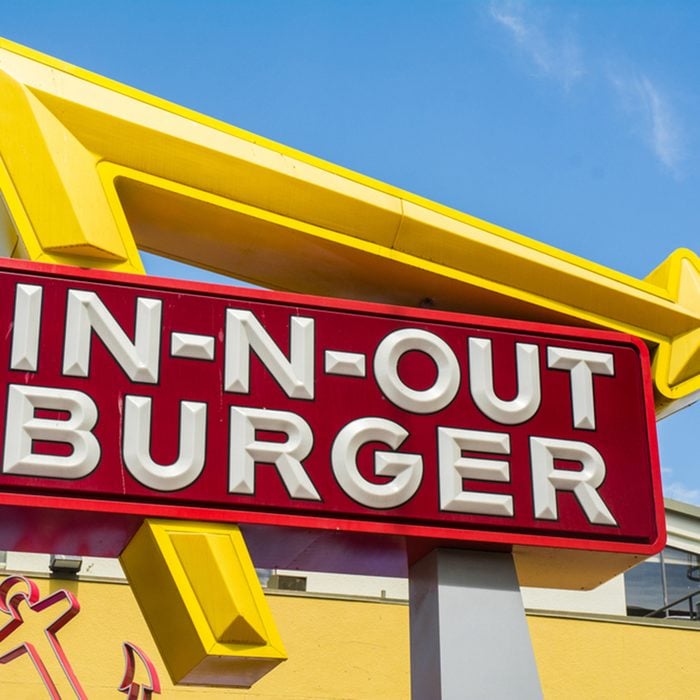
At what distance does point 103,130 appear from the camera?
8.58 metres

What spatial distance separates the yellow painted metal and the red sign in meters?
0.16

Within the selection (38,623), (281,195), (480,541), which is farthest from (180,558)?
(38,623)

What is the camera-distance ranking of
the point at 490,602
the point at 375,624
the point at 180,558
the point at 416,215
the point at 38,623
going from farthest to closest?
the point at 375,624
the point at 38,623
the point at 416,215
the point at 490,602
the point at 180,558

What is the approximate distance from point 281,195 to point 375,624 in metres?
6.47

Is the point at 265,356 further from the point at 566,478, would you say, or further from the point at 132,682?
the point at 132,682

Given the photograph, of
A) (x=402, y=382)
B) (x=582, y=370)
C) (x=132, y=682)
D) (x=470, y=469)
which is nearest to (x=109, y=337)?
(x=402, y=382)

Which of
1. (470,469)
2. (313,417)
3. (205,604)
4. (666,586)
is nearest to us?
(205,604)

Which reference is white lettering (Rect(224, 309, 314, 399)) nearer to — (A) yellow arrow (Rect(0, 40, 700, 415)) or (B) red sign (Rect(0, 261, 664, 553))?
(B) red sign (Rect(0, 261, 664, 553))

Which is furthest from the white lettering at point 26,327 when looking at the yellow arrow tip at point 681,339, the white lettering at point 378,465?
the yellow arrow tip at point 681,339

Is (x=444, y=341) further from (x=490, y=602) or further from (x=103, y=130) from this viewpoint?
(x=103, y=130)

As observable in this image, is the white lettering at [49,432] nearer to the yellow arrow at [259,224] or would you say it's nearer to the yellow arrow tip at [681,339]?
the yellow arrow at [259,224]

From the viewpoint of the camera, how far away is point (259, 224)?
29.4 feet

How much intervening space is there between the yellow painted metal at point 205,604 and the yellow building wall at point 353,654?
16.6 feet

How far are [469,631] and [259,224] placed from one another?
8.99 feet
